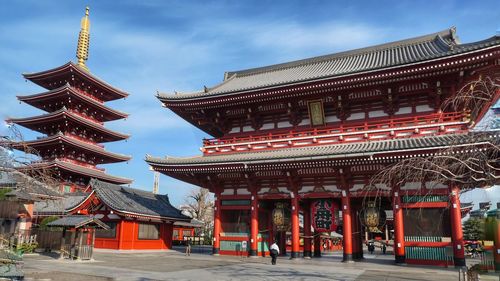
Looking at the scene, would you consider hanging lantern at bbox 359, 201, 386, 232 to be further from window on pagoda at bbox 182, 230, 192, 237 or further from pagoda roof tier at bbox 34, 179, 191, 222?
window on pagoda at bbox 182, 230, 192, 237

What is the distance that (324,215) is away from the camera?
21266 millimetres

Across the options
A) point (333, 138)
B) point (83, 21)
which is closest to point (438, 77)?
point (333, 138)

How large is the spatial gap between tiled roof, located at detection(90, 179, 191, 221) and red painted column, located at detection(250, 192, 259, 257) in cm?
956

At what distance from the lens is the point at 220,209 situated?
934 inches

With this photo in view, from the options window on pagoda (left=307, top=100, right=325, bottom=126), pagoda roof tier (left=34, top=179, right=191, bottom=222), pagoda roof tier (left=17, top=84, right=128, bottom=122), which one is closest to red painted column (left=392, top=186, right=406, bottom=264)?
window on pagoda (left=307, top=100, right=325, bottom=126)

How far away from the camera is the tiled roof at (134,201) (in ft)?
86.1

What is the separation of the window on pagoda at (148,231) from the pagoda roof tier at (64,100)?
20.1 m

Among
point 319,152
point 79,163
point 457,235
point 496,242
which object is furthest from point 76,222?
point 79,163

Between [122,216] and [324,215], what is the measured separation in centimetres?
1477

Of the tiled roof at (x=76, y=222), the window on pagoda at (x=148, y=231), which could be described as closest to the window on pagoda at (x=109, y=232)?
the window on pagoda at (x=148, y=231)

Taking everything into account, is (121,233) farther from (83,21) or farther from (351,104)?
(83,21)

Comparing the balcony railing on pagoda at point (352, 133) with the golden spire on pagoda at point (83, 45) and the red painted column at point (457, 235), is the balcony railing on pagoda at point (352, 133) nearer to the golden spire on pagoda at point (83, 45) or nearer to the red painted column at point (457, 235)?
the red painted column at point (457, 235)

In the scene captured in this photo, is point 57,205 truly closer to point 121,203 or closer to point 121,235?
point 121,203

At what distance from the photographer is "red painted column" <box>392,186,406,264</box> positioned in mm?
18250
